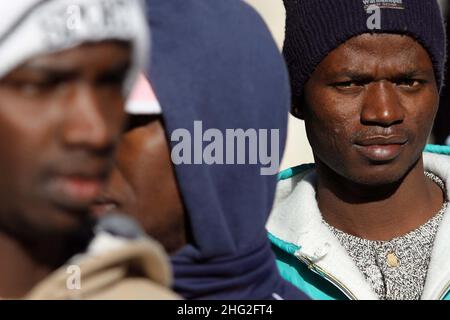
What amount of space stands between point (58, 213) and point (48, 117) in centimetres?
13

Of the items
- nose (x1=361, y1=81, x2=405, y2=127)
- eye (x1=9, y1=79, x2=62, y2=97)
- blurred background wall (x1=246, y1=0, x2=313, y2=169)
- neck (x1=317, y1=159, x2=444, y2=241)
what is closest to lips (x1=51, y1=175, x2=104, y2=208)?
eye (x1=9, y1=79, x2=62, y2=97)

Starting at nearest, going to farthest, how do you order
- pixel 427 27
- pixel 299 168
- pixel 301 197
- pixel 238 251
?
pixel 238 251
pixel 427 27
pixel 301 197
pixel 299 168

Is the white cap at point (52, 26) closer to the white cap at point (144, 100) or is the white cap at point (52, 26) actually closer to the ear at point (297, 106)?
the white cap at point (144, 100)

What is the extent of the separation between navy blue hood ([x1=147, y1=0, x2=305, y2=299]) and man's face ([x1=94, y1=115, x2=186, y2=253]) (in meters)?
0.04

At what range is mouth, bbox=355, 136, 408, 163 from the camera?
2518 millimetres

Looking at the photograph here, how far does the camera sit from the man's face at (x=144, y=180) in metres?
1.82

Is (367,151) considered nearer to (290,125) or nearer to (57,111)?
(57,111)

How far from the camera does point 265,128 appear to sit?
191cm

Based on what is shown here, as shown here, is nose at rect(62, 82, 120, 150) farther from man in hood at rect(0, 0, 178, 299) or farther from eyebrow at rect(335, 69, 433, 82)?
eyebrow at rect(335, 69, 433, 82)

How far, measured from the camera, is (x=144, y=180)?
1.82 meters

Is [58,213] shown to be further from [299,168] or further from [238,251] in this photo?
[299,168]

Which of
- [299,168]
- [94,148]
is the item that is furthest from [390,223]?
[94,148]

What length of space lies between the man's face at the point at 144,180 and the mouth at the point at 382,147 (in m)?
0.82

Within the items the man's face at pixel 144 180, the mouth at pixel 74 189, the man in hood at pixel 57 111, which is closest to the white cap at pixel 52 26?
the man in hood at pixel 57 111
